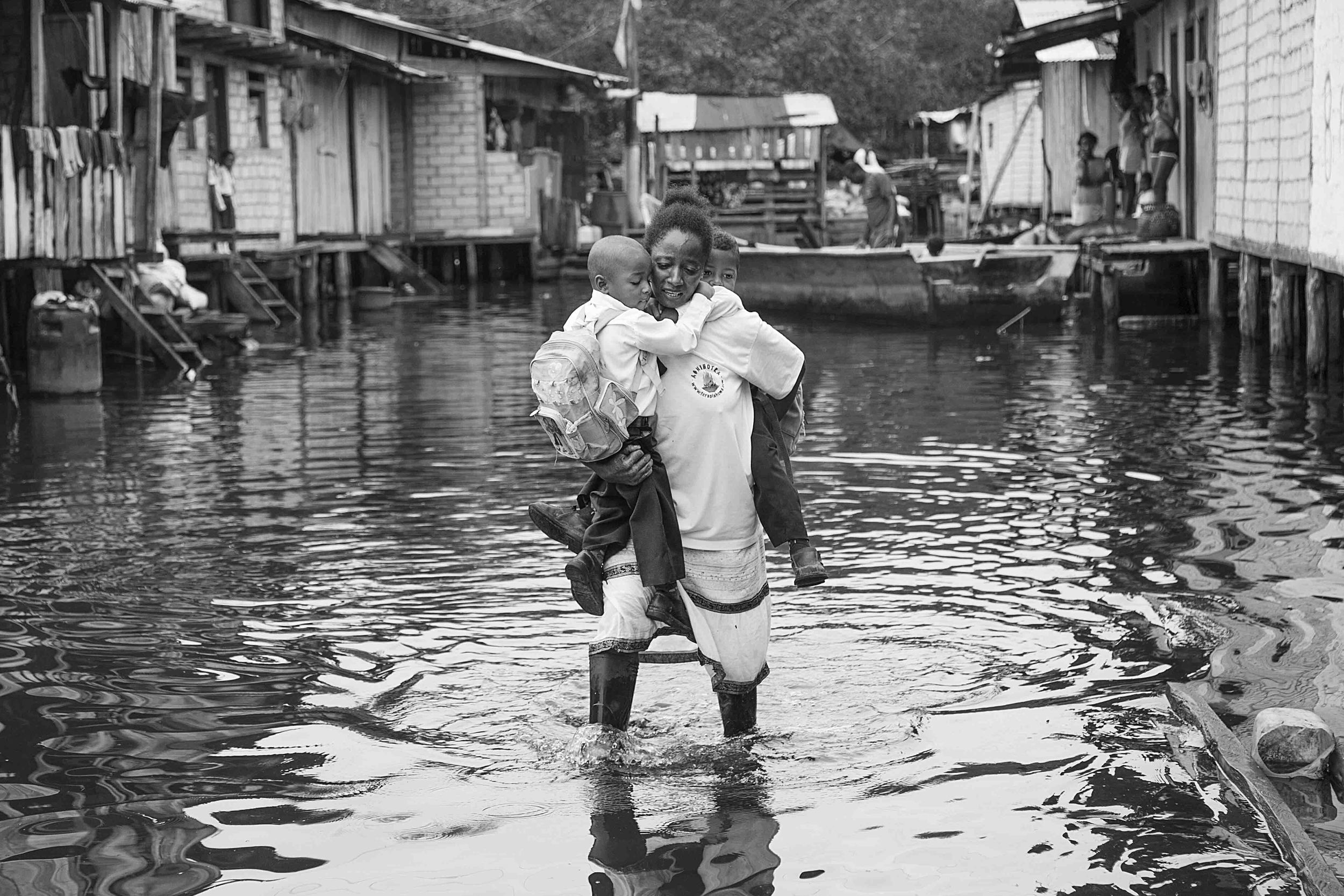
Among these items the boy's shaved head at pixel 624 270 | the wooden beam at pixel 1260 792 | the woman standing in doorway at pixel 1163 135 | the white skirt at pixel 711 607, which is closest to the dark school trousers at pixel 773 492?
the white skirt at pixel 711 607

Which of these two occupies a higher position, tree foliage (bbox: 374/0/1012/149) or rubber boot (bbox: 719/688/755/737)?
tree foliage (bbox: 374/0/1012/149)

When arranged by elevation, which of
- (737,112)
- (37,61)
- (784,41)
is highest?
(784,41)

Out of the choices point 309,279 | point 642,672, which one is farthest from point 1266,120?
point 309,279

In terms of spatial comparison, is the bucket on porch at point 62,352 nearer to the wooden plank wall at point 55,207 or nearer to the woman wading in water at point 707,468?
the wooden plank wall at point 55,207

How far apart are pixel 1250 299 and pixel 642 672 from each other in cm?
1187

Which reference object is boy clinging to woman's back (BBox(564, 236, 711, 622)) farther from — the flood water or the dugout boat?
the dugout boat

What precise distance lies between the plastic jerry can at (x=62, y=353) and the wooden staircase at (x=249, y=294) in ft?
22.1

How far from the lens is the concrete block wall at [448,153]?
3097 centimetres

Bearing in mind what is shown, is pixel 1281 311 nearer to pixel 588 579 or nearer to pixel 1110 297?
pixel 1110 297

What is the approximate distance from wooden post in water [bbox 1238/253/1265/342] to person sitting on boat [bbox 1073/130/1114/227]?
686 cm

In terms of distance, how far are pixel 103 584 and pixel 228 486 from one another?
2516 millimetres

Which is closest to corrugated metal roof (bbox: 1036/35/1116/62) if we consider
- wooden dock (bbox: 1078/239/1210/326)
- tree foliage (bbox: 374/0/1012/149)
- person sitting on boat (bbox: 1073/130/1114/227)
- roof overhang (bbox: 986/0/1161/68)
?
roof overhang (bbox: 986/0/1161/68)

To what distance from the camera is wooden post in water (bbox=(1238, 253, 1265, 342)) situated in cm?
1577

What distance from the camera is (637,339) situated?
4258mm
